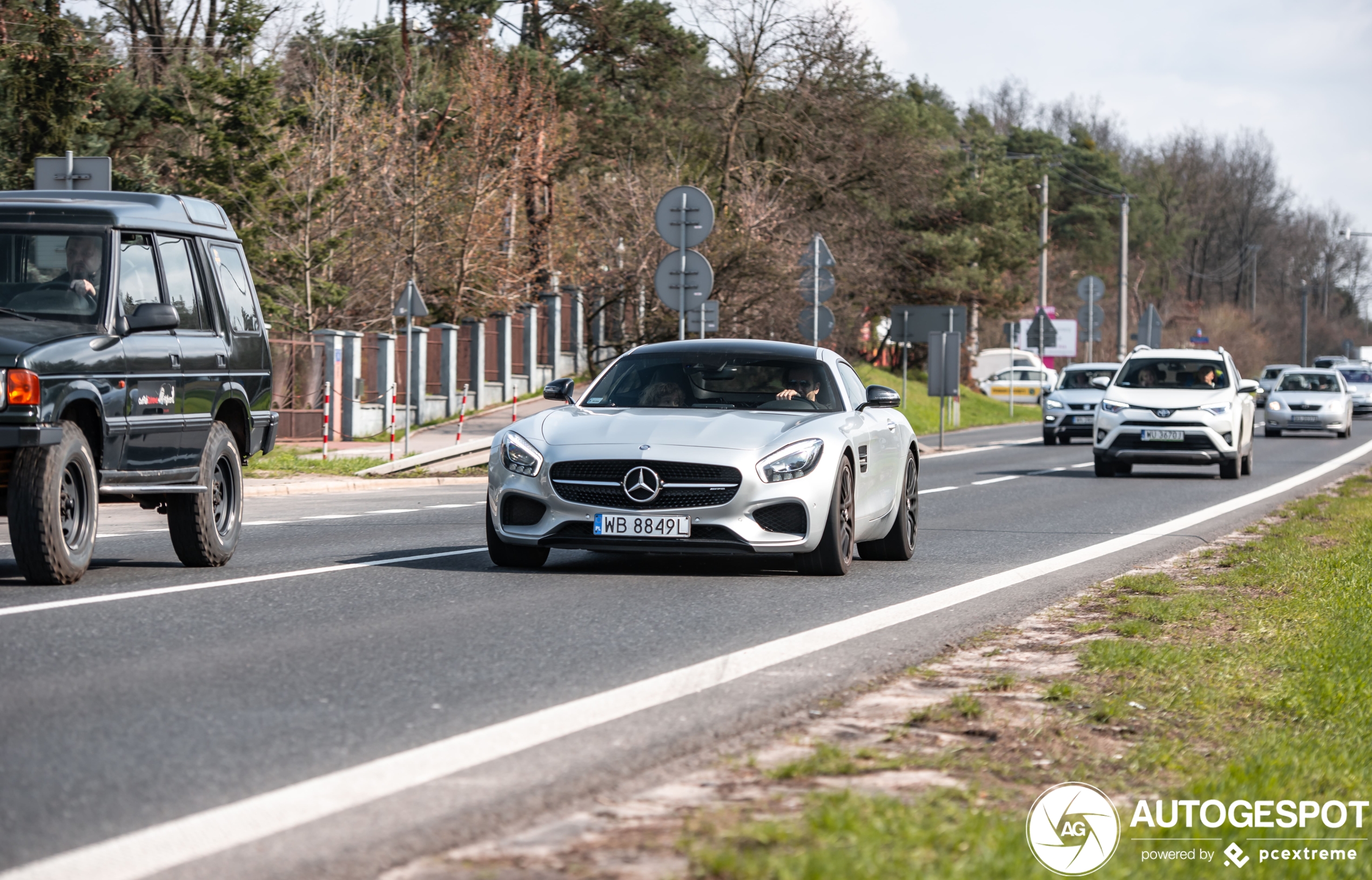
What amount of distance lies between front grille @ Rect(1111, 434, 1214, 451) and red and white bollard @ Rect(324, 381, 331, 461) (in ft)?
36.8

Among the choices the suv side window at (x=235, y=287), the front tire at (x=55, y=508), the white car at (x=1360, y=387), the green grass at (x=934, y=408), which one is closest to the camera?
the front tire at (x=55, y=508)

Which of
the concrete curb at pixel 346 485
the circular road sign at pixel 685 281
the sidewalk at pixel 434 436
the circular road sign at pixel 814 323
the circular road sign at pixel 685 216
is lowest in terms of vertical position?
the concrete curb at pixel 346 485

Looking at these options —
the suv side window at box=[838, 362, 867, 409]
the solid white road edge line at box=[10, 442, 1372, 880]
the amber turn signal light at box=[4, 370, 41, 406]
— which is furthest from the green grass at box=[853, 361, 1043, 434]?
the solid white road edge line at box=[10, 442, 1372, 880]

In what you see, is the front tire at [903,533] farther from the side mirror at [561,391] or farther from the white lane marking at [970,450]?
the white lane marking at [970,450]

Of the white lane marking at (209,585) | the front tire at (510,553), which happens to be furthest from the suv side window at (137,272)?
the front tire at (510,553)

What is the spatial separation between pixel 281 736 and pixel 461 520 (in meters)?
10.7

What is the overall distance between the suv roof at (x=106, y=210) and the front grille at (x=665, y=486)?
2.92 metres

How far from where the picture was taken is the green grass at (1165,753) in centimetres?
443

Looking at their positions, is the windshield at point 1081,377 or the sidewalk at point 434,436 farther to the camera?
the windshield at point 1081,377

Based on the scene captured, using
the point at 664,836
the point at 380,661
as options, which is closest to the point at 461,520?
the point at 380,661

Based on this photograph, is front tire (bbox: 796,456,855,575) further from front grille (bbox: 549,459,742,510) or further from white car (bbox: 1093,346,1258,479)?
white car (bbox: 1093,346,1258,479)

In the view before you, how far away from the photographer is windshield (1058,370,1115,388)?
38.2 metres

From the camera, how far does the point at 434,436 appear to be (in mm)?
35562

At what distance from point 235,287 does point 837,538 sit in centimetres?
422
